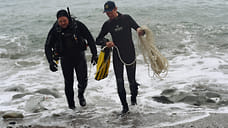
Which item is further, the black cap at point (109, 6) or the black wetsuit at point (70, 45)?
the black wetsuit at point (70, 45)

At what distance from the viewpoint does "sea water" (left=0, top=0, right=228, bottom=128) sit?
16.7ft

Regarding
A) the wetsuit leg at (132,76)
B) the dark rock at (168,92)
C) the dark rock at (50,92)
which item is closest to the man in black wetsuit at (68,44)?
the wetsuit leg at (132,76)

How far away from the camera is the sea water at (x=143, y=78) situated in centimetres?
509

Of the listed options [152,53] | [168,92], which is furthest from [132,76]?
[168,92]

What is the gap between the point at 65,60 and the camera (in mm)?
5066

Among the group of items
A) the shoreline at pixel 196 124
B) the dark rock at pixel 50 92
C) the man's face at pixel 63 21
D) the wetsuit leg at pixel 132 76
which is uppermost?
the man's face at pixel 63 21

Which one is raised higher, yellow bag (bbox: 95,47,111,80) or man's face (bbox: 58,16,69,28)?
man's face (bbox: 58,16,69,28)

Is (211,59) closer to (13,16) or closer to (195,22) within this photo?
(195,22)

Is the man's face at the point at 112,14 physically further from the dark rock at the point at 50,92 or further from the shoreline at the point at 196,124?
the dark rock at the point at 50,92

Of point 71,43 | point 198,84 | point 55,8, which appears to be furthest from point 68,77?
point 55,8

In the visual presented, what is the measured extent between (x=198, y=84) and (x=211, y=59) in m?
2.62

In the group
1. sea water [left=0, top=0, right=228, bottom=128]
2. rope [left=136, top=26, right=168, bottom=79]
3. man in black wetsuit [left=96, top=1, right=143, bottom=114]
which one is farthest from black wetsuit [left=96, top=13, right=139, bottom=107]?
sea water [left=0, top=0, right=228, bottom=128]

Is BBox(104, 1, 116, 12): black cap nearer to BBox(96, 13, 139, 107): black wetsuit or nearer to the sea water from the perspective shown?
BBox(96, 13, 139, 107): black wetsuit

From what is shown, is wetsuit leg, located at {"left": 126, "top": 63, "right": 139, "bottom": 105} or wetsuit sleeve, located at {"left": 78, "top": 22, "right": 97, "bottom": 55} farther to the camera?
wetsuit leg, located at {"left": 126, "top": 63, "right": 139, "bottom": 105}
